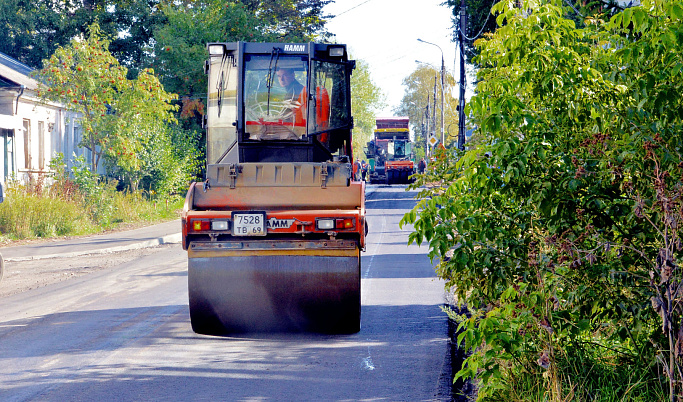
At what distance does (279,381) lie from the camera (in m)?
6.21

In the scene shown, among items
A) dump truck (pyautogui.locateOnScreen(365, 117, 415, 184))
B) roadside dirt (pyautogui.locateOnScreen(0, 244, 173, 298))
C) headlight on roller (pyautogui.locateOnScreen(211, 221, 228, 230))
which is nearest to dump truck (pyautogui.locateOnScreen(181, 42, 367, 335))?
headlight on roller (pyautogui.locateOnScreen(211, 221, 228, 230))

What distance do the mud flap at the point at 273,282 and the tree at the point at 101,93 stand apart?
17.1 m

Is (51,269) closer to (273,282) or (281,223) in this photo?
(273,282)

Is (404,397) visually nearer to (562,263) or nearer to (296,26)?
(562,263)

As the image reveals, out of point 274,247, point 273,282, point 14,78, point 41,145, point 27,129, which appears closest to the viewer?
point 274,247

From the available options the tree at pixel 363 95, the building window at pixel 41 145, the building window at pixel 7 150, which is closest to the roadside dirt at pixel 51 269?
the building window at pixel 7 150

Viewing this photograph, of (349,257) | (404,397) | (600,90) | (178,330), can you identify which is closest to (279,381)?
(404,397)

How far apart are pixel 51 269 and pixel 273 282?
25.3 feet

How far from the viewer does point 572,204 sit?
4945 mm

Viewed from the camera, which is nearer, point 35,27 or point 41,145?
point 41,145

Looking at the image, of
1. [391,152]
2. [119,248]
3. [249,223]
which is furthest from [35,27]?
[249,223]

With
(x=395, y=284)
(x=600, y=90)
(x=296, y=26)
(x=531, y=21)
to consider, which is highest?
(x=296, y=26)

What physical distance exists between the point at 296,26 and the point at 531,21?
4242 cm

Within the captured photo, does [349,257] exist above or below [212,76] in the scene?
below
